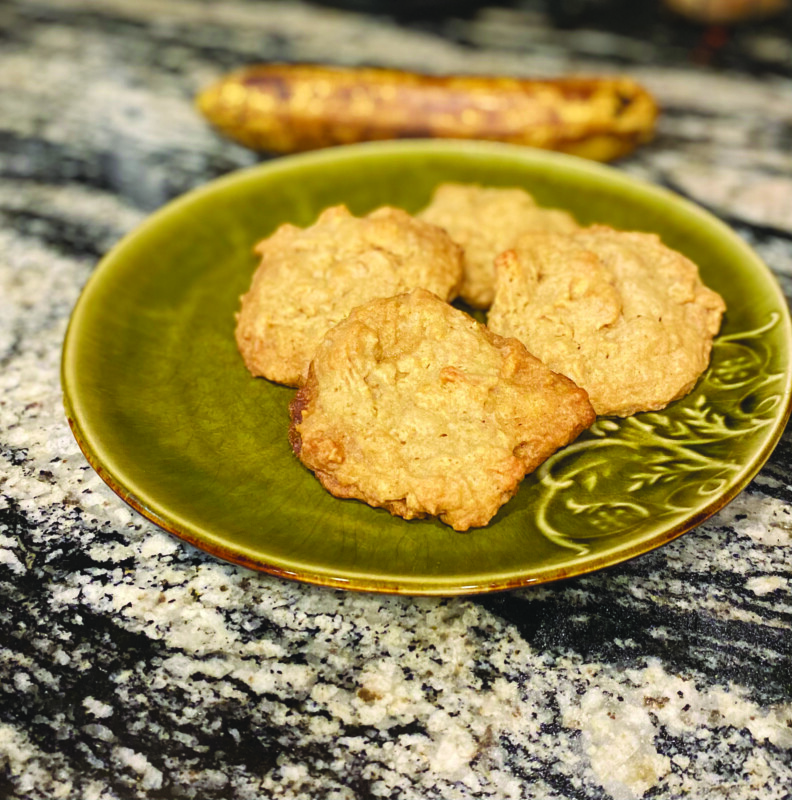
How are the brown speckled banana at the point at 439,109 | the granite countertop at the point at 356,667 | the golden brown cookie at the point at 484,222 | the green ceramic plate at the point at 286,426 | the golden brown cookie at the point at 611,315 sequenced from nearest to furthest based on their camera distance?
the granite countertop at the point at 356,667 → the green ceramic plate at the point at 286,426 → the golden brown cookie at the point at 611,315 → the golden brown cookie at the point at 484,222 → the brown speckled banana at the point at 439,109

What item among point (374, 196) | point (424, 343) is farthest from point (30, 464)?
point (374, 196)

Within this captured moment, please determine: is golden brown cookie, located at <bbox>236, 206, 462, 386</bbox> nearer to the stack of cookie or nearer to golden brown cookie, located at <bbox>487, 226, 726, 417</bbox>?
the stack of cookie

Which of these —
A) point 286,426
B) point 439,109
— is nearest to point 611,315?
point 286,426

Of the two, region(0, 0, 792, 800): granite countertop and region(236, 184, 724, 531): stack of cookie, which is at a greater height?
region(236, 184, 724, 531): stack of cookie

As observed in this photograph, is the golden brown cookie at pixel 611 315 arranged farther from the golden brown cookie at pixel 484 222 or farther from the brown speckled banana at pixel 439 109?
the brown speckled banana at pixel 439 109

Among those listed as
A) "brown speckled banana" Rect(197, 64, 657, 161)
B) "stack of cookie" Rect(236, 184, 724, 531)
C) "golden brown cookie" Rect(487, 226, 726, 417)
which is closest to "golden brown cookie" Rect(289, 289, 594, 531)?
"stack of cookie" Rect(236, 184, 724, 531)

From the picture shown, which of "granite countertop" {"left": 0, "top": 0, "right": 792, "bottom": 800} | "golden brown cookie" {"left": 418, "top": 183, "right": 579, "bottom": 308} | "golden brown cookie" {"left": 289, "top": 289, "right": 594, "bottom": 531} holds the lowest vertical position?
"granite countertop" {"left": 0, "top": 0, "right": 792, "bottom": 800}

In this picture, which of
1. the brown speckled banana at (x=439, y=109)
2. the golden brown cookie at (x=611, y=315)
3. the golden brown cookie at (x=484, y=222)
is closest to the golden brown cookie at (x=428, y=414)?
the golden brown cookie at (x=611, y=315)
